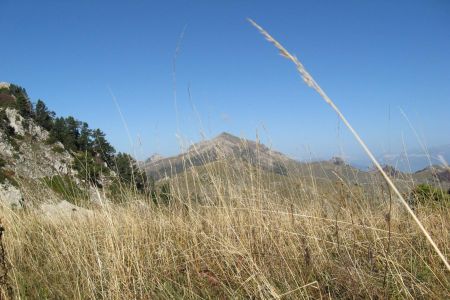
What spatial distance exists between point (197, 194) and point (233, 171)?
20.3 inches

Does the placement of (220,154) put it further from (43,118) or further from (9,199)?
(43,118)

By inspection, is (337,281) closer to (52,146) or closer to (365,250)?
(365,250)

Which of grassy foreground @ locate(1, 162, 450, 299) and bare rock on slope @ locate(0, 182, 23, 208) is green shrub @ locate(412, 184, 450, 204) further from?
bare rock on slope @ locate(0, 182, 23, 208)

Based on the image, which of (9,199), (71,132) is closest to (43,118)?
(71,132)

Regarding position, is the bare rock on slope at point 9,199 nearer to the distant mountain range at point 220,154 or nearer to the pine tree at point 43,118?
the distant mountain range at point 220,154

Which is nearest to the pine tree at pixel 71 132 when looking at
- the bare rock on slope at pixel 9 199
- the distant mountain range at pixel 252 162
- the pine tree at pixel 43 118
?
the pine tree at pixel 43 118

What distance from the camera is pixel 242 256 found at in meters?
2.36

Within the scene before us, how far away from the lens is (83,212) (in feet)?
15.0

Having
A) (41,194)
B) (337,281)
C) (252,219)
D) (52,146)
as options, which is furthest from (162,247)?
(52,146)

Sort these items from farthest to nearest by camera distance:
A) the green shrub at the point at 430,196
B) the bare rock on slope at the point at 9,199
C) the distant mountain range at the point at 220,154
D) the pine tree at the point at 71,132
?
the pine tree at the point at 71,132 → the bare rock on slope at the point at 9,199 → the green shrub at the point at 430,196 → the distant mountain range at the point at 220,154

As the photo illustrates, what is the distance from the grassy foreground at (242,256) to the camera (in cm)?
216

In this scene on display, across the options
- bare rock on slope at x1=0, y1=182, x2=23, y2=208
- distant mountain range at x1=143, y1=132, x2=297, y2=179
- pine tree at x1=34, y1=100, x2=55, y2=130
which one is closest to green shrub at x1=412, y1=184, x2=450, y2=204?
distant mountain range at x1=143, y1=132, x2=297, y2=179

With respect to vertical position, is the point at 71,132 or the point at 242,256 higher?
the point at 71,132

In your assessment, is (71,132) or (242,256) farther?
(71,132)
